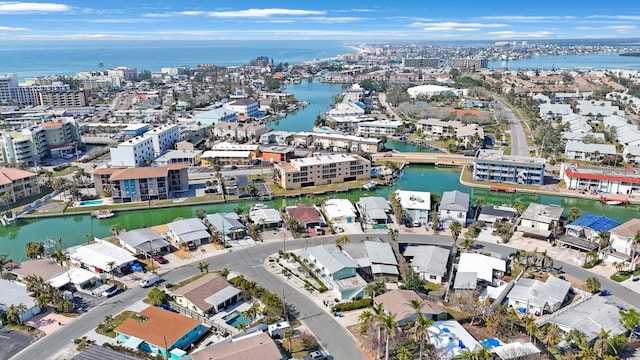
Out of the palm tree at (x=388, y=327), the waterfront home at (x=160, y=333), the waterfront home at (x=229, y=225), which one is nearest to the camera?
the palm tree at (x=388, y=327)

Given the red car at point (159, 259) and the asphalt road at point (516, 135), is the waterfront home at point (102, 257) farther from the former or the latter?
the asphalt road at point (516, 135)

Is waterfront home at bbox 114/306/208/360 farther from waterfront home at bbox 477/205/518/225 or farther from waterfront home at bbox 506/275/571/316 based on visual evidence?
waterfront home at bbox 477/205/518/225

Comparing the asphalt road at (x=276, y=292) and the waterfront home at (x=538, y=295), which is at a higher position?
the waterfront home at (x=538, y=295)

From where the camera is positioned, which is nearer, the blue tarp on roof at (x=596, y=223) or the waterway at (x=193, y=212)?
the blue tarp on roof at (x=596, y=223)

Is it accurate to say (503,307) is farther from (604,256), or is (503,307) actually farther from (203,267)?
(203,267)

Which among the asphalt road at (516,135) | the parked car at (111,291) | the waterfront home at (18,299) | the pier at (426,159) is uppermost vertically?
the asphalt road at (516,135)

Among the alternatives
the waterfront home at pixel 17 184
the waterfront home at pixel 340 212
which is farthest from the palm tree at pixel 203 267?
the waterfront home at pixel 17 184

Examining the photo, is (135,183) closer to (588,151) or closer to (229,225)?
Result: (229,225)
